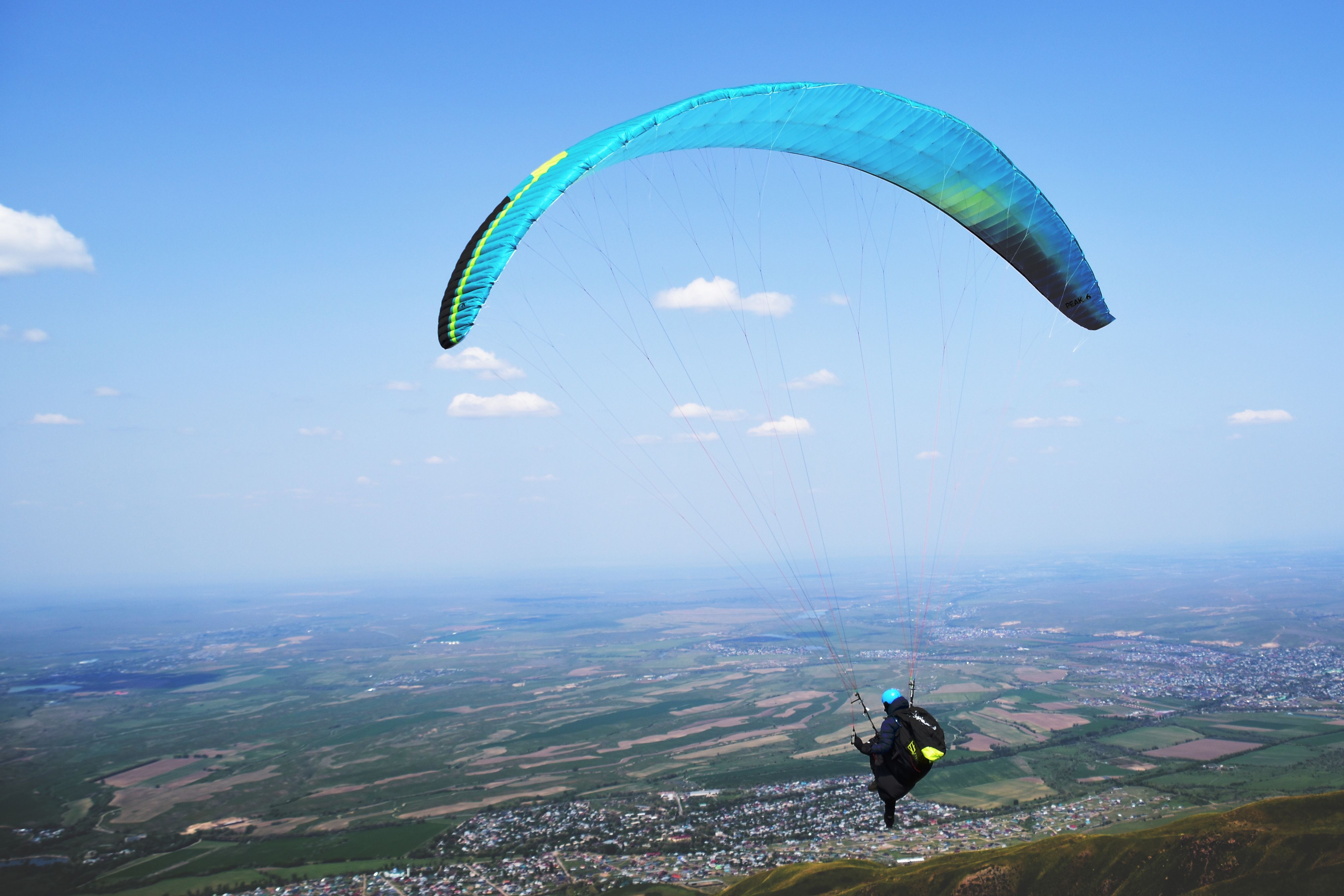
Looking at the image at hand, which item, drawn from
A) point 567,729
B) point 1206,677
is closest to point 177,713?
point 567,729

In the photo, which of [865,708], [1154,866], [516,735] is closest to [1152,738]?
[1154,866]

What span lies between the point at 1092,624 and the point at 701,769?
96490mm

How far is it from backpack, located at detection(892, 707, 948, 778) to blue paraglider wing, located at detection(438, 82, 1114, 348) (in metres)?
7.57

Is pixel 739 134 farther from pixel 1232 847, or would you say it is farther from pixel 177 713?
pixel 177 713

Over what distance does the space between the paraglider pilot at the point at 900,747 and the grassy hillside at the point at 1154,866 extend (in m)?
20.1

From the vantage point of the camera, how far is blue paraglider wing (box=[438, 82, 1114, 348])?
9234mm

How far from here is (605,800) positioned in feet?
146

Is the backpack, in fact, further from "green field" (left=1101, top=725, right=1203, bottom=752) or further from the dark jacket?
"green field" (left=1101, top=725, right=1203, bottom=752)

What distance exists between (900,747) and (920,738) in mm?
282

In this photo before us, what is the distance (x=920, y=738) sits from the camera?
368 inches

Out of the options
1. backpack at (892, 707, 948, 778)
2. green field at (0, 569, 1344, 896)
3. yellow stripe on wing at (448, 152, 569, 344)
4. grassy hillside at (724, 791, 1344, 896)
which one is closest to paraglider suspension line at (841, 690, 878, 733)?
backpack at (892, 707, 948, 778)

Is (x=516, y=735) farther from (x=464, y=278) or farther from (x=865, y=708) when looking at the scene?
(x=865, y=708)

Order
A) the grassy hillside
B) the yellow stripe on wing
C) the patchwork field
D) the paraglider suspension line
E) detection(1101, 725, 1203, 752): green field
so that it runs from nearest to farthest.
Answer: the paraglider suspension line → the yellow stripe on wing → the grassy hillside → the patchwork field → detection(1101, 725, 1203, 752): green field

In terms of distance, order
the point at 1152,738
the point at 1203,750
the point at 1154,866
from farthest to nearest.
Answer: the point at 1152,738 < the point at 1203,750 < the point at 1154,866
